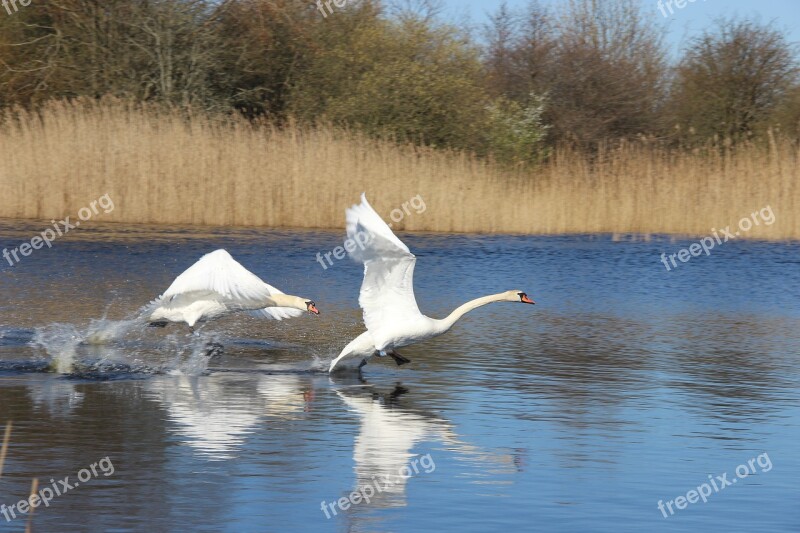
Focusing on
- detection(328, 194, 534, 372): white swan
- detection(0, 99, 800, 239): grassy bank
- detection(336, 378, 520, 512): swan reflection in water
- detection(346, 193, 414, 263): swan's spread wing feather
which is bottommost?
detection(336, 378, 520, 512): swan reflection in water

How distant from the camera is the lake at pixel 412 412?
237 inches

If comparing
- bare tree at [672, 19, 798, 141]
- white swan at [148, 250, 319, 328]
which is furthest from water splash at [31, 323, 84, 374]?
bare tree at [672, 19, 798, 141]

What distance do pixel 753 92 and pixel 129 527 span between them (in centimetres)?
2527

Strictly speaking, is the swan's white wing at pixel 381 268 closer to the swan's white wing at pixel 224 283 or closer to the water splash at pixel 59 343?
the swan's white wing at pixel 224 283

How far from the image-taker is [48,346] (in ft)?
33.8

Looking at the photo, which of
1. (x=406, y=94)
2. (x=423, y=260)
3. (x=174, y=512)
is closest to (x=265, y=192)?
(x=423, y=260)

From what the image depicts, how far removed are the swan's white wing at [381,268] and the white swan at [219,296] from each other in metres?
0.58

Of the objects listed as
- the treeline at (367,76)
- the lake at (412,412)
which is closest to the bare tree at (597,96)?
the treeline at (367,76)

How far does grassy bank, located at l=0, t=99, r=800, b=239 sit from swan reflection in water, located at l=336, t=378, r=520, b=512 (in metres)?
11.0

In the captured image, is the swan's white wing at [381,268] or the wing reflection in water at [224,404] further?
the swan's white wing at [381,268]

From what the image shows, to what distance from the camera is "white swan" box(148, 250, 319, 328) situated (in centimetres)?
1040

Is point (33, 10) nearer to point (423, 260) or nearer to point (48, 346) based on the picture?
point (423, 260)

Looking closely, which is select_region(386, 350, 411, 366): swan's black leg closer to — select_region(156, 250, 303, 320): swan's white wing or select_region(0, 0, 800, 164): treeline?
select_region(156, 250, 303, 320): swan's white wing

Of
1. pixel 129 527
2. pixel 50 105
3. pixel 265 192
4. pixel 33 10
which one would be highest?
pixel 33 10
